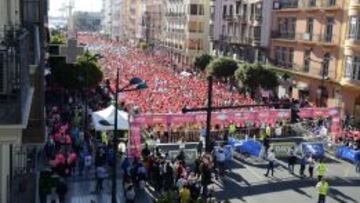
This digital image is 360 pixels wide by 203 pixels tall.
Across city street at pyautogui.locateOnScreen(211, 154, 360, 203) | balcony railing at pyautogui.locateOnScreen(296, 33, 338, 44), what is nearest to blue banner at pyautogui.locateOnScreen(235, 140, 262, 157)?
city street at pyautogui.locateOnScreen(211, 154, 360, 203)

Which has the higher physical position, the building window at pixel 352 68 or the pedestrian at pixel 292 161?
the building window at pixel 352 68

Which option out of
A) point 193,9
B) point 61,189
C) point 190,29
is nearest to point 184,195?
point 61,189

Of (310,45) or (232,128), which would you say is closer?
(232,128)

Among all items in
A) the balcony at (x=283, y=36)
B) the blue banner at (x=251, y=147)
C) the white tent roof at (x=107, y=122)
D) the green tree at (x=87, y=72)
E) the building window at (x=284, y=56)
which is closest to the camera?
the white tent roof at (x=107, y=122)

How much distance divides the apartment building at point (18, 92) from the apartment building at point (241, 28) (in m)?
49.6

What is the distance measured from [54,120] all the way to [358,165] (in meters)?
15.9

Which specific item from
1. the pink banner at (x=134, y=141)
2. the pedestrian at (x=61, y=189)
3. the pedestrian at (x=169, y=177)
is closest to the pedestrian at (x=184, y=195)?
the pedestrian at (x=169, y=177)

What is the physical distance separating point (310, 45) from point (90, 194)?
3334cm

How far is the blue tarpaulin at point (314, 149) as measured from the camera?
30.0 metres

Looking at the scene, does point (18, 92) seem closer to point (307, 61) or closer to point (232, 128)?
point (232, 128)

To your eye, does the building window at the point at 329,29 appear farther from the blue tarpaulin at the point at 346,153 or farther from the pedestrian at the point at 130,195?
the pedestrian at the point at 130,195

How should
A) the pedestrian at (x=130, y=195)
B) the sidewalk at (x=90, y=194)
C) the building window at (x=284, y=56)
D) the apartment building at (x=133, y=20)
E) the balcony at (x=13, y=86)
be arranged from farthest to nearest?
the apartment building at (x=133, y=20), the building window at (x=284, y=56), the sidewalk at (x=90, y=194), the pedestrian at (x=130, y=195), the balcony at (x=13, y=86)

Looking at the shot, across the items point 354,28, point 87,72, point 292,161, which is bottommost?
point 292,161

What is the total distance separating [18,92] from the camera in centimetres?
704
